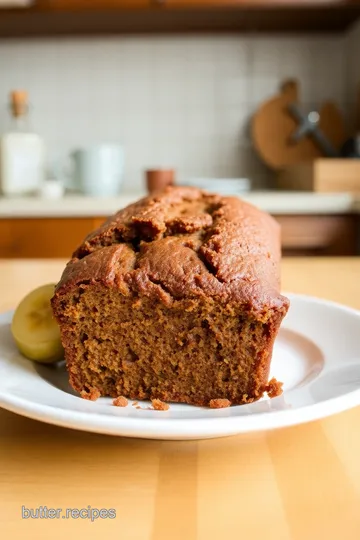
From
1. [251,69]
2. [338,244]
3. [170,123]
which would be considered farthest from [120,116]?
[338,244]

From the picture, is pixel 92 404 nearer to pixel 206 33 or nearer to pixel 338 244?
pixel 338 244

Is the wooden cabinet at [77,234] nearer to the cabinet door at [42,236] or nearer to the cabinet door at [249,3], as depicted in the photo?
the cabinet door at [42,236]

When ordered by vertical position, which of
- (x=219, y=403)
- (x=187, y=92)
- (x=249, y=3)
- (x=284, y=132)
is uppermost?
(x=249, y=3)

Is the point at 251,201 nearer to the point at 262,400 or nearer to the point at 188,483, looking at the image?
the point at 262,400

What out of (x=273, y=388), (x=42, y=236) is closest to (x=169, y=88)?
(x=42, y=236)

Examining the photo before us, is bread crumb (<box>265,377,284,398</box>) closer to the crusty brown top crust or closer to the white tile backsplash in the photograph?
the crusty brown top crust
